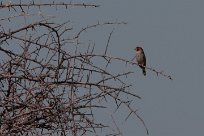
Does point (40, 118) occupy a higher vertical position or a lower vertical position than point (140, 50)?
lower

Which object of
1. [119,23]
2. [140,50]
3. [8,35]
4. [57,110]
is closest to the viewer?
[57,110]

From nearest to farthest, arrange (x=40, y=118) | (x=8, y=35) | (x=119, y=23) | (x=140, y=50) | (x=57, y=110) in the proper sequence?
(x=57, y=110)
(x=8, y=35)
(x=40, y=118)
(x=119, y=23)
(x=140, y=50)

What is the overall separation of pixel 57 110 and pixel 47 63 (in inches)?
25.4

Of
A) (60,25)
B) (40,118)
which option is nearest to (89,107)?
(40,118)

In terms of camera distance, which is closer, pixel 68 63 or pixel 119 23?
pixel 68 63

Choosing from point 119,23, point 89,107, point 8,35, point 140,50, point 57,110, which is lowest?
point 57,110

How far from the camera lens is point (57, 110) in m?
3.26

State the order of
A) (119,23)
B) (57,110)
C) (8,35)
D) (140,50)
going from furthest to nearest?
(140,50)
(119,23)
(8,35)
(57,110)

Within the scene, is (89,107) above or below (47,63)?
below

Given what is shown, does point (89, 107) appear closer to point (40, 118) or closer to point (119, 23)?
point (40, 118)

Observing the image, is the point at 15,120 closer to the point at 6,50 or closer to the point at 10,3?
the point at 6,50

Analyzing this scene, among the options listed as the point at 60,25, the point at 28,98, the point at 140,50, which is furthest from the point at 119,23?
the point at 140,50

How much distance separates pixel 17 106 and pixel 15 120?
9 centimetres

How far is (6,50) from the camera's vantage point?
11.8 ft
